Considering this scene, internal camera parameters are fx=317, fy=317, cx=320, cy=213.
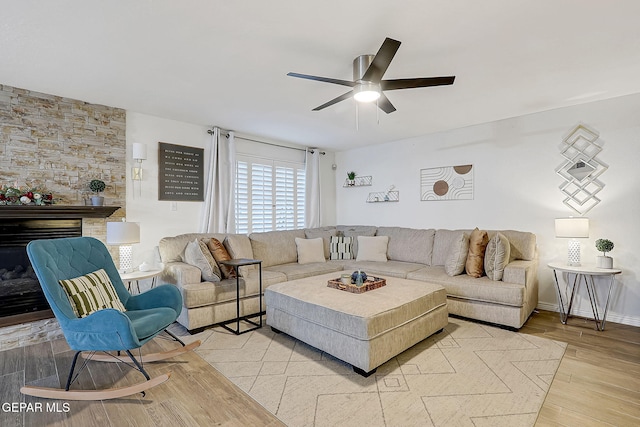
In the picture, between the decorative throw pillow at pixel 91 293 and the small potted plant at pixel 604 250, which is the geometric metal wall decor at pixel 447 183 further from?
the decorative throw pillow at pixel 91 293

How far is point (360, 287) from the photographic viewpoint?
9.94 feet

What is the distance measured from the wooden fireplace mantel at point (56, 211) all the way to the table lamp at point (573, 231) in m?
5.12

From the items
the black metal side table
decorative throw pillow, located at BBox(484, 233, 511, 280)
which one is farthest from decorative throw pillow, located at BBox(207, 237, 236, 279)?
decorative throw pillow, located at BBox(484, 233, 511, 280)

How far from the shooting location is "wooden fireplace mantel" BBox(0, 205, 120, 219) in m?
3.05

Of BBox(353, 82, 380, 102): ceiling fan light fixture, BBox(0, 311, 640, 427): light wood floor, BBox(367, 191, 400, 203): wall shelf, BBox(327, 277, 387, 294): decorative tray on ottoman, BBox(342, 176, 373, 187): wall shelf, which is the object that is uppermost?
BBox(353, 82, 380, 102): ceiling fan light fixture

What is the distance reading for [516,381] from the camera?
2.36 metres

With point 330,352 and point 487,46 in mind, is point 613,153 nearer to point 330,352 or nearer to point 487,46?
point 487,46

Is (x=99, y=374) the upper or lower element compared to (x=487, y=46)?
lower

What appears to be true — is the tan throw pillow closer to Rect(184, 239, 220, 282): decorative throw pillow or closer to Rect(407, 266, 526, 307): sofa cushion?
Rect(407, 266, 526, 307): sofa cushion

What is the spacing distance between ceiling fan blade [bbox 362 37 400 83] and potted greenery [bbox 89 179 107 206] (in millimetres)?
3191

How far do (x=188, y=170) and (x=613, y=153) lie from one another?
210 inches

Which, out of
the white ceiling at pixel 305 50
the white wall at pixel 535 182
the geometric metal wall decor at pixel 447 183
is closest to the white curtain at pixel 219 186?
the white ceiling at pixel 305 50

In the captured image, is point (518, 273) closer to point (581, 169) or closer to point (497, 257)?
point (497, 257)

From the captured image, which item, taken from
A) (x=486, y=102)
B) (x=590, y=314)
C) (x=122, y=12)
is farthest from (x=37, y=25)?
(x=590, y=314)
